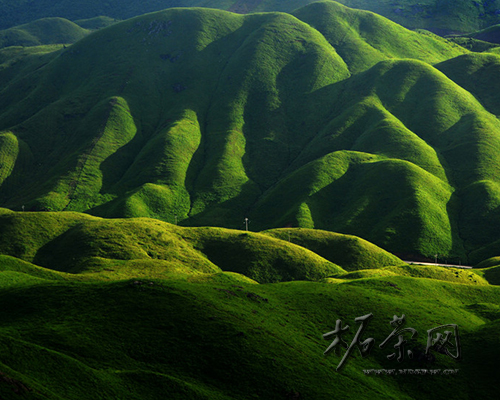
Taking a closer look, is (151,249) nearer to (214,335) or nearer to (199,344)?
(214,335)

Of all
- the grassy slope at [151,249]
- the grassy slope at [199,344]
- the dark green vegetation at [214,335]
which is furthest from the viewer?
the grassy slope at [151,249]

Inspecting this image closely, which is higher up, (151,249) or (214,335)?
(214,335)

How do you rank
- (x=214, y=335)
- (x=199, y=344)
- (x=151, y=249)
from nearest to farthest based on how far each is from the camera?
1. (x=199, y=344)
2. (x=214, y=335)
3. (x=151, y=249)

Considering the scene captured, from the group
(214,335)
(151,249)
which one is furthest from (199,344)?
(151,249)

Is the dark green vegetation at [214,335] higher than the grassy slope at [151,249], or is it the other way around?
the dark green vegetation at [214,335]

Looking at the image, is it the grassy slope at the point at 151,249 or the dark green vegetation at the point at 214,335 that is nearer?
the dark green vegetation at the point at 214,335

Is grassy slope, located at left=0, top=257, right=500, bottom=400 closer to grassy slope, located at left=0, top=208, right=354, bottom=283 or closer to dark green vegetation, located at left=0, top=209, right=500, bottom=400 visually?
dark green vegetation, located at left=0, top=209, right=500, bottom=400

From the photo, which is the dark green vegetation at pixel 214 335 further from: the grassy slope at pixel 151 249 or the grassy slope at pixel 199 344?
the grassy slope at pixel 151 249

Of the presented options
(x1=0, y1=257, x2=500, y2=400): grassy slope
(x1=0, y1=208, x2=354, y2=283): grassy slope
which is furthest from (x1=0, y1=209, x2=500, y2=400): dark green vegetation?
(x1=0, y1=208, x2=354, y2=283): grassy slope

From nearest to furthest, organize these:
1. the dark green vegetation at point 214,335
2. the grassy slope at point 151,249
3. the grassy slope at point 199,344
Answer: the grassy slope at point 199,344, the dark green vegetation at point 214,335, the grassy slope at point 151,249

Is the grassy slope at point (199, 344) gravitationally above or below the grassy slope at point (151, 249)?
above

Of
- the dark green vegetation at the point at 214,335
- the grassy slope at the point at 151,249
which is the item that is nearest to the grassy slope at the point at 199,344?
the dark green vegetation at the point at 214,335
